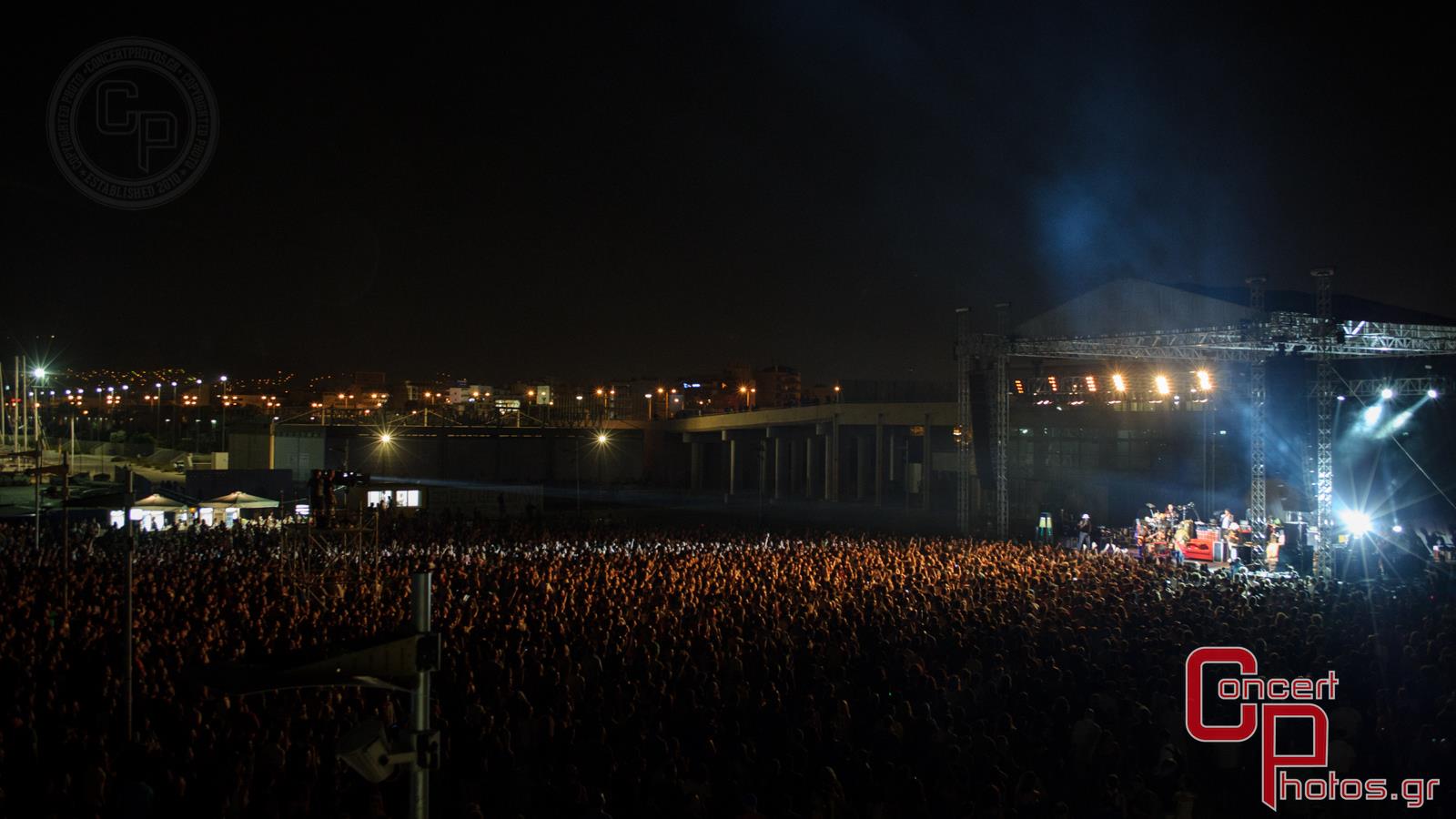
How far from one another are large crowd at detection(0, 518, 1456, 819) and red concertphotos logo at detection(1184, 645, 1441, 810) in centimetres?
15

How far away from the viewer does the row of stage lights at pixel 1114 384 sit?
94.4ft

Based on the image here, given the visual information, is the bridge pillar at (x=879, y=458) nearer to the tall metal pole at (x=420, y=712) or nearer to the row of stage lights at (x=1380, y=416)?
the row of stage lights at (x=1380, y=416)

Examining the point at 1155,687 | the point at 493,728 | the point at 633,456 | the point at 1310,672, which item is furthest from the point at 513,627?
the point at 633,456

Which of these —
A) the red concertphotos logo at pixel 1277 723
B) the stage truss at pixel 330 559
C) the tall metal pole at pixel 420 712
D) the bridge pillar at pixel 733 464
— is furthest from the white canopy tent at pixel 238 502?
the bridge pillar at pixel 733 464

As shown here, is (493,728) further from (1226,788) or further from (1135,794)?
(1226,788)

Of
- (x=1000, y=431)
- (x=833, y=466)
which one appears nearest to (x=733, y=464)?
(x=833, y=466)

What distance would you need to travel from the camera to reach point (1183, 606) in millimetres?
12539

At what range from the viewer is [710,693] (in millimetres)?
8133

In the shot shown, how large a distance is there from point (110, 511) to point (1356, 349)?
29.5 metres

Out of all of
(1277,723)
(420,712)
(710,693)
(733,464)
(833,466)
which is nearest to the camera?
(420,712)

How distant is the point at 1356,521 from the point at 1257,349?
22.4 feet

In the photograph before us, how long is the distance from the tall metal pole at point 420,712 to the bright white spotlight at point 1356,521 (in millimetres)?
24562

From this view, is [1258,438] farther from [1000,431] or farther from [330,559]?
[330,559]

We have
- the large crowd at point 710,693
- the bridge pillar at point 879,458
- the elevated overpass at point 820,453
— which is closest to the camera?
the large crowd at point 710,693
